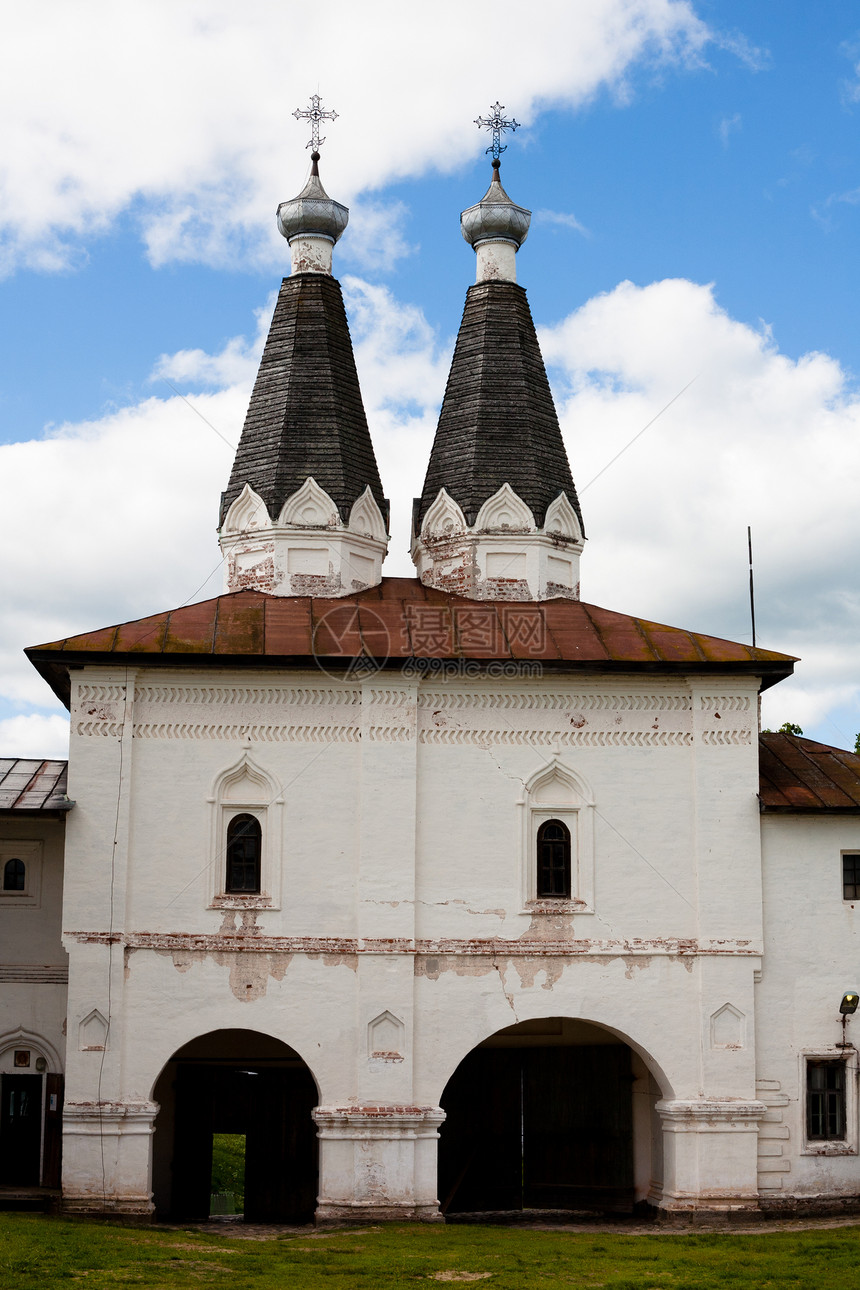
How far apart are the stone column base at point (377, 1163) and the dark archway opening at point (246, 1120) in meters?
2.43

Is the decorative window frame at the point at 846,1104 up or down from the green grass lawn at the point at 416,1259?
up

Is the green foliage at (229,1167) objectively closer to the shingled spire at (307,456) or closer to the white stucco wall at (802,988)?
the shingled spire at (307,456)

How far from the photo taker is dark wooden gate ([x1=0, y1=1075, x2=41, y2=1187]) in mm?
18094

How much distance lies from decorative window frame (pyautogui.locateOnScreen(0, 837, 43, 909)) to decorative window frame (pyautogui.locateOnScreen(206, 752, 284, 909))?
283cm

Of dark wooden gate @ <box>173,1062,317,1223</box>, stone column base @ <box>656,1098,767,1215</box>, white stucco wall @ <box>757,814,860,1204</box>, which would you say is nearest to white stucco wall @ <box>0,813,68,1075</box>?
dark wooden gate @ <box>173,1062,317,1223</box>

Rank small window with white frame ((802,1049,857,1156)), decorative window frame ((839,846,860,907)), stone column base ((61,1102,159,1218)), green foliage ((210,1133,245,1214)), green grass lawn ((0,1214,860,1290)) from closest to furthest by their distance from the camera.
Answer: green grass lawn ((0,1214,860,1290)), stone column base ((61,1102,159,1218)), small window with white frame ((802,1049,857,1156)), decorative window frame ((839,846,860,907)), green foliage ((210,1133,245,1214))

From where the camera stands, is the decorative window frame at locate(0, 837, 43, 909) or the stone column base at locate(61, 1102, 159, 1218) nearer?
the stone column base at locate(61, 1102, 159, 1218)

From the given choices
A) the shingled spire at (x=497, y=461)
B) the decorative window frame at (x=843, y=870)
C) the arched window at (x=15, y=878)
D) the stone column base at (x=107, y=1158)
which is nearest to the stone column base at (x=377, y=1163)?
the stone column base at (x=107, y=1158)

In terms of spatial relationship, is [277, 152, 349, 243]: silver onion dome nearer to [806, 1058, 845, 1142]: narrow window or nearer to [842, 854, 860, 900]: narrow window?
[842, 854, 860, 900]: narrow window

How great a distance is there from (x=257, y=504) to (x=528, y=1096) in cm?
910

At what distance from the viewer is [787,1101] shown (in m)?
17.5

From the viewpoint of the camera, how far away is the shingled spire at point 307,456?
20000mm

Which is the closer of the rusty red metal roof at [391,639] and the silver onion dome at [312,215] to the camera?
the rusty red metal roof at [391,639]

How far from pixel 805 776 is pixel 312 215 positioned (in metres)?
11.0
